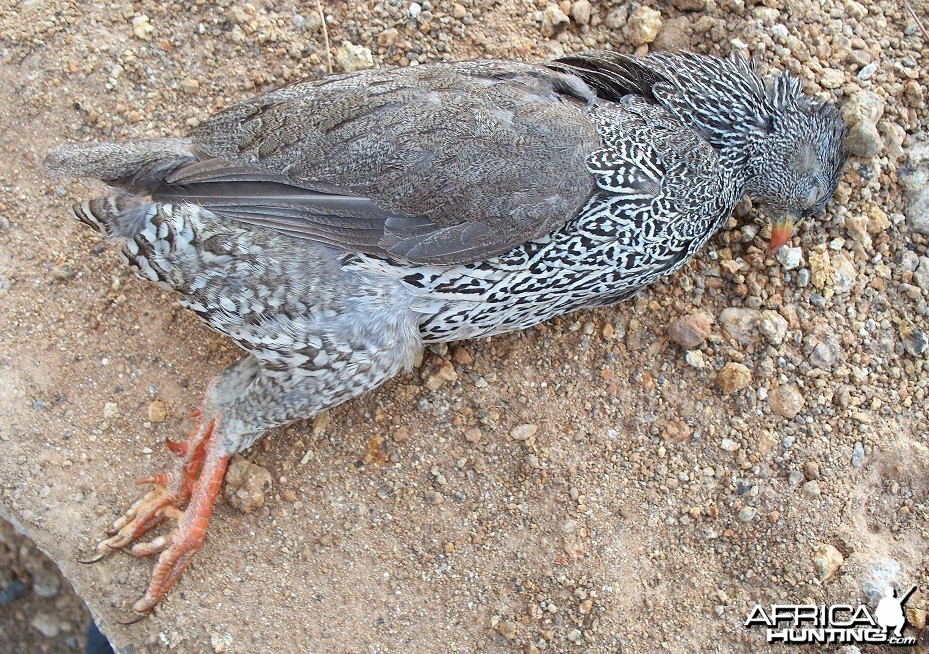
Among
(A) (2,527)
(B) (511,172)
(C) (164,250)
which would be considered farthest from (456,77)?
(A) (2,527)

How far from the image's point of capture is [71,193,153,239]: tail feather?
3004 mm

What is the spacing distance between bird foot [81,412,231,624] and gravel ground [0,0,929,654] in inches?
2.9

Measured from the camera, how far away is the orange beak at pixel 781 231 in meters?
3.42

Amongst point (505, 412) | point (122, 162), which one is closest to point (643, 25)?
point (505, 412)

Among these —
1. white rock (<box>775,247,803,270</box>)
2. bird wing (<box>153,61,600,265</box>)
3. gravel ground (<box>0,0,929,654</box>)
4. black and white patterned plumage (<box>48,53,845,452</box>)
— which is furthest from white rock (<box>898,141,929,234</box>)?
bird wing (<box>153,61,600,265</box>)

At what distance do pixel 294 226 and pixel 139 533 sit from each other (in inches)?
59.9

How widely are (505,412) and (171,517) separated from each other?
1545mm

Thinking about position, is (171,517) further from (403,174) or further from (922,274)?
(922,274)

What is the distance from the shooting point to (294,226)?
2914 mm

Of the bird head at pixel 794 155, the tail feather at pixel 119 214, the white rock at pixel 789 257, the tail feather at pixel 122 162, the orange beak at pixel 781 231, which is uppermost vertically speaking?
the tail feather at pixel 122 162

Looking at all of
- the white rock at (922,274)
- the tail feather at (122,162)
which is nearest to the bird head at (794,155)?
the white rock at (922,274)

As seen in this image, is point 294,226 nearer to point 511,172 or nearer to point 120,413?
point 511,172

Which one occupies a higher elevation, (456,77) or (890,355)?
(456,77)

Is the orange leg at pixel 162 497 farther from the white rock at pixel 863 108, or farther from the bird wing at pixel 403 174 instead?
the white rock at pixel 863 108
